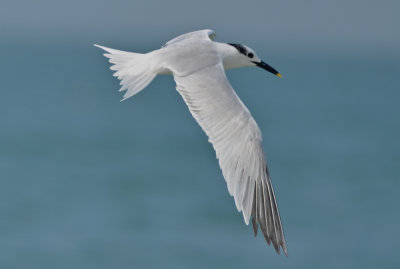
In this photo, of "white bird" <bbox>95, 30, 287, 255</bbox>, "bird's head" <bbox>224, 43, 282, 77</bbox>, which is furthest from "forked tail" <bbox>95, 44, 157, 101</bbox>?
"bird's head" <bbox>224, 43, 282, 77</bbox>

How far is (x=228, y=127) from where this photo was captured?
789 centimetres

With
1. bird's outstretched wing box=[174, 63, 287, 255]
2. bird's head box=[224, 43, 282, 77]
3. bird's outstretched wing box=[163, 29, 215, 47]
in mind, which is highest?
bird's outstretched wing box=[163, 29, 215, 47]

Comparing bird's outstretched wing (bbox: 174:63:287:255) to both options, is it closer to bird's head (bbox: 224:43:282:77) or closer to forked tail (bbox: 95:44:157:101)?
forked tail (bbox: 95:44:157:101)

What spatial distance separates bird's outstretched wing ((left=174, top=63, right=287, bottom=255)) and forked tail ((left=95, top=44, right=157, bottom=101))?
19.4 inches

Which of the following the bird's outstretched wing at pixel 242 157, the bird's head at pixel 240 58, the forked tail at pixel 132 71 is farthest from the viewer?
the bird's head at pixel 240 58

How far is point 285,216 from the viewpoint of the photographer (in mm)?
19031

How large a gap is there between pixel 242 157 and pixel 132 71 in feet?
3.82

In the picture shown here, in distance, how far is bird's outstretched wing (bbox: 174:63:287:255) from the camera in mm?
7855

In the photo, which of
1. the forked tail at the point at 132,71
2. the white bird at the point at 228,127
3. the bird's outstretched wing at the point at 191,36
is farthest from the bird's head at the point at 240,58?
the forked tail at the point at 132,71

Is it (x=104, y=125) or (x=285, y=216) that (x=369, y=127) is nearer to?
(x=104, y=125)

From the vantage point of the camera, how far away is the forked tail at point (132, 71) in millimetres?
8055

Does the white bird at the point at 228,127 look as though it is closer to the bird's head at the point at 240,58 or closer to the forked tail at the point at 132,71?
the forked tail at the point at 132,71

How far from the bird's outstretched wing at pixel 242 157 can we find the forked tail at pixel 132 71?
0.49m

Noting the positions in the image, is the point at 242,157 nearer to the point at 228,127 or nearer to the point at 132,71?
the point at 228,127
